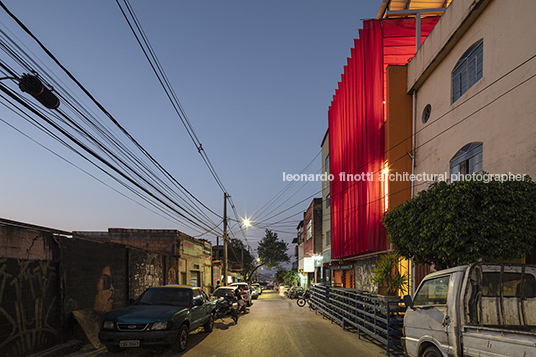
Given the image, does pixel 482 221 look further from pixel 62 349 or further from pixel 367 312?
pixel 62 349

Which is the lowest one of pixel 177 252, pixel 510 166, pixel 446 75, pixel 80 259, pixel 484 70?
pixel 177 252

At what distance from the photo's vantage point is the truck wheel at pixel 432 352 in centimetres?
561

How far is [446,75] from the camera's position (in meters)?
14.3

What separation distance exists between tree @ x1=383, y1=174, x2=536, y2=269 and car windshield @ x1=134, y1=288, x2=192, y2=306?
6845 millimetres

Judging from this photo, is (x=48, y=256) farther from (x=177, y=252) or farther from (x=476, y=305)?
(x=177, y=252)

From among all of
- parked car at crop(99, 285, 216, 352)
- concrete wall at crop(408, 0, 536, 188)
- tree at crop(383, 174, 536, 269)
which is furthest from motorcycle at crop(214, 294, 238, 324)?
concrete wall at crop(408, 0, 536, 188)

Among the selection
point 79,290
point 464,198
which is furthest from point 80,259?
point 464,198

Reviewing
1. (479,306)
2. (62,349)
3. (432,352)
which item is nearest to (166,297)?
(62,349)

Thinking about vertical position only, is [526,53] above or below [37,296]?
above

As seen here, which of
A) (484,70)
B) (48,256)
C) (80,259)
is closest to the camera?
(48,256)

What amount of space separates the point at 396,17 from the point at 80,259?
2090 cm

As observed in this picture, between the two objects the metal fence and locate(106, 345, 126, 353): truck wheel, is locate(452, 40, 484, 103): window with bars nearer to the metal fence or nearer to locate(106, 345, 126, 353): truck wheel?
the metal fence

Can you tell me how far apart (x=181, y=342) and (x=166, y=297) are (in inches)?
70.6

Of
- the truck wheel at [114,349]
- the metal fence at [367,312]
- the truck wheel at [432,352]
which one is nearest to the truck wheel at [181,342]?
the truck wheel at [114,349]
